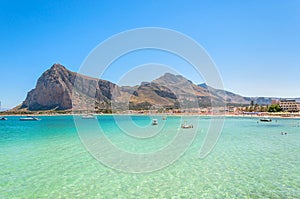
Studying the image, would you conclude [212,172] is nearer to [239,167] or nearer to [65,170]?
[239,167]

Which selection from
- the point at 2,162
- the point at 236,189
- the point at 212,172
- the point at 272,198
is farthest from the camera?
the point at 2,162

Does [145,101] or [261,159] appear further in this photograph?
[145,101]

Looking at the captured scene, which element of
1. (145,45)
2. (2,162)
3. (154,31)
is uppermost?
(154,31)

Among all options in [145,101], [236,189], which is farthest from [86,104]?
[236,189]

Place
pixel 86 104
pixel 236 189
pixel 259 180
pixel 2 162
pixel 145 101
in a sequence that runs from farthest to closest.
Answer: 1. pixel 145 101
2. pixel 86 104
3. pixel 2 162
4. pixel 259 180
5. pixel 236 189

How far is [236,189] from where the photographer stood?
10.6 m

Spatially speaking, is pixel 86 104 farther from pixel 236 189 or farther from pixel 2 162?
pixel 236 189

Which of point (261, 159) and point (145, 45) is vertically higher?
point (145, 45)

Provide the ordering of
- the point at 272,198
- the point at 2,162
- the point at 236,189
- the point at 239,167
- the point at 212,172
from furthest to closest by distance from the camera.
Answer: the point at 2,162
the point at 239,167
the point at 212,172
the point at 236,189
the point at 272,198

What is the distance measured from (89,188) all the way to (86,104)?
525 feet

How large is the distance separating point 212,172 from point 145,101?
593ft

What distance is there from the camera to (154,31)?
58.2ft

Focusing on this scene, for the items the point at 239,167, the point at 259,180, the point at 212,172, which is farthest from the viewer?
the point at 239,167

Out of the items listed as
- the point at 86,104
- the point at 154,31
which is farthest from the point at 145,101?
the point at 154,31
